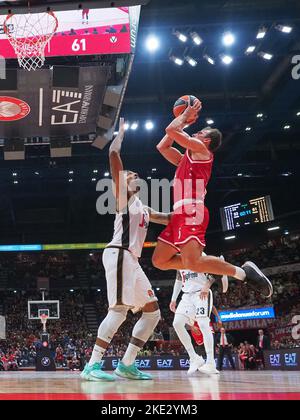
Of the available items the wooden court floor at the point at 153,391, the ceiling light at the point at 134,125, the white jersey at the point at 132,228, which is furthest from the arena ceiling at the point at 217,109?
the wooden court floor at the point at 153,391

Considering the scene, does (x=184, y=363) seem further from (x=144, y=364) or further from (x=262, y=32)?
(x=262, y=32)

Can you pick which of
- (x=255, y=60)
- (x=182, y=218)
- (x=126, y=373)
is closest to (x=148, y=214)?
(x=182, y=218)

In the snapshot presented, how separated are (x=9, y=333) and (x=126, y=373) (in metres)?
24.8

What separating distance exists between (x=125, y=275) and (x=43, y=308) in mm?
19204

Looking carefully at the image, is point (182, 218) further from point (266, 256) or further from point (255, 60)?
point (266, 256)

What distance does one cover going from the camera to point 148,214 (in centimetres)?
523

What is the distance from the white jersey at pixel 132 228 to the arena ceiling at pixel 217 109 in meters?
7.42

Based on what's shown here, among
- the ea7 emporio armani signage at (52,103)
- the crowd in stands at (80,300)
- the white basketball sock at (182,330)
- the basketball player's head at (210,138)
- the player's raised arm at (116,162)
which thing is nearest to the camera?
the basketball player's head at (210,138)

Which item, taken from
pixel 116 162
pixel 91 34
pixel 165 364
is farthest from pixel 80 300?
pixel 116 162

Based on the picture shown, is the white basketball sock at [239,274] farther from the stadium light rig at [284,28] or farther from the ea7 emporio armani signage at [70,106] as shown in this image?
the stadium light rig at [284,28]

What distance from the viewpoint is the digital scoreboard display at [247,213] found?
25.1 m

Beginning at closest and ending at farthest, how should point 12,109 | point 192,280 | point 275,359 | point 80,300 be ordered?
point 192,280
point 12,109
point 275,359
point 80,300

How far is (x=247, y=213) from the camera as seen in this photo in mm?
26172

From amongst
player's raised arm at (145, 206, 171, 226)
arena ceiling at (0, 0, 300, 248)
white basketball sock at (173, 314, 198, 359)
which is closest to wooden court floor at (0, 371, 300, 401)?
player's raised arm at (145, 206, 171, 226)
